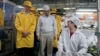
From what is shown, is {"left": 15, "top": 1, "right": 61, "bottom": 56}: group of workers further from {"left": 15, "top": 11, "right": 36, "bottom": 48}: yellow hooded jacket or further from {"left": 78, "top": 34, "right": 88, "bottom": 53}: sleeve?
{"left": 78, "top": 34, "right": 88, "bottom": 53}: sleeve

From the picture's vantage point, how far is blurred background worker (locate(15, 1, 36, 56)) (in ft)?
20.9

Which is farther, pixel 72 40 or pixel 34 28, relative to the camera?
pixel 34 28

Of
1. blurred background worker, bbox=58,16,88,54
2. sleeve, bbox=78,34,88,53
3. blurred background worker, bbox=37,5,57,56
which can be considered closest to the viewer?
sleeve, bbox=78,34,88,53

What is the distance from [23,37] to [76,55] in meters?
3.03

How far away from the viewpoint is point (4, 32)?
7098 mm

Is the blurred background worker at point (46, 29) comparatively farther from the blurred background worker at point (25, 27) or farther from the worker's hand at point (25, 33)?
the worker's hand at point (25, 33)

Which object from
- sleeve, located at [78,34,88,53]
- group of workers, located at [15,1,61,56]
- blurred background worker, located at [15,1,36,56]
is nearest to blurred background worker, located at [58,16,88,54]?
sleeve, located at [78,34,88,53]

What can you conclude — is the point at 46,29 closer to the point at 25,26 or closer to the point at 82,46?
the point at 25,26

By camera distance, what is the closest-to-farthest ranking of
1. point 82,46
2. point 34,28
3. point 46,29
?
point 82,46, point 46,29, point 34,28

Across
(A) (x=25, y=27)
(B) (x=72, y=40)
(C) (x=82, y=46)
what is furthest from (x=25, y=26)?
(C) (x=82, y=46)

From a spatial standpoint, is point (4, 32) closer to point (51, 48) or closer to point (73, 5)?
point (51, 48)

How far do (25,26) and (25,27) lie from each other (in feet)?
A: 0.09

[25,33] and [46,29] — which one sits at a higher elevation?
[46,29]

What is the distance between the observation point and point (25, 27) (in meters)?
6.38
